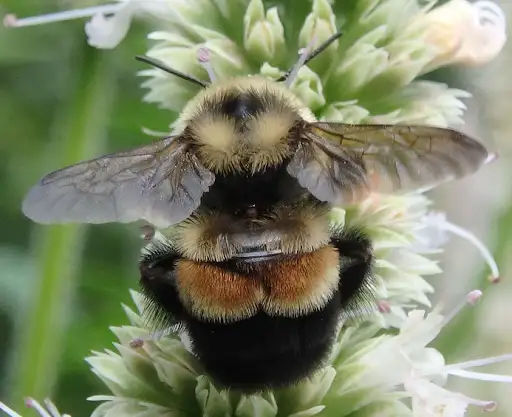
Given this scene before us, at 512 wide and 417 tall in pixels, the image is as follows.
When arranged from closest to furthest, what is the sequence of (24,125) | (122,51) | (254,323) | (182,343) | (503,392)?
1. (254,323)
2. (182,343)
3. (122,51)
4. (24,125)
5. (503,392)

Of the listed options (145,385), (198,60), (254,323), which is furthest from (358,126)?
(145,385)

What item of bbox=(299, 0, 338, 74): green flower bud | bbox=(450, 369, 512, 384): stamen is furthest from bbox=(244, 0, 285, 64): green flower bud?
bbox=(450, 369, 512, 384): stamen

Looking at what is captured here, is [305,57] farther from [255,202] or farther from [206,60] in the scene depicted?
[255,202]

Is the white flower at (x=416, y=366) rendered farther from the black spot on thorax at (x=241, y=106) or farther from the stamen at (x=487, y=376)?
the black spot on thorax at (x=241, y=106)

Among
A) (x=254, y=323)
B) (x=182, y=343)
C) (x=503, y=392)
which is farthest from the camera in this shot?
(x=503, y=392)

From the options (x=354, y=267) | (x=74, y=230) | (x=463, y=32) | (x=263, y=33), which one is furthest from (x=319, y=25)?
(x=74, y=230)

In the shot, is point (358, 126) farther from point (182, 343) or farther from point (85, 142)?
point (85, 142)

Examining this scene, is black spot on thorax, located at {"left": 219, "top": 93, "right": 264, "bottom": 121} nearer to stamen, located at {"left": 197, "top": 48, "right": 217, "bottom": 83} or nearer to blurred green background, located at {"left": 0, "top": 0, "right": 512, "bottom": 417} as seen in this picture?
stamen, located at {"left": 197, "top": 48, "right": 217, "bottom": 83}
